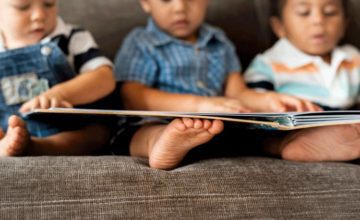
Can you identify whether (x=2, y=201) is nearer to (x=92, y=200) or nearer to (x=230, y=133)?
(x=92, y=200)

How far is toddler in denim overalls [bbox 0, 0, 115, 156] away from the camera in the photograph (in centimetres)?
111

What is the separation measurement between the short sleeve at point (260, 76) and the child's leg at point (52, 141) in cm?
41

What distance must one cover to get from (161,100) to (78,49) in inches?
8.8

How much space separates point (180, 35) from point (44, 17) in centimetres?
36

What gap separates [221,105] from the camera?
1.15 m

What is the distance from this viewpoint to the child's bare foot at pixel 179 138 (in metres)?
0.87

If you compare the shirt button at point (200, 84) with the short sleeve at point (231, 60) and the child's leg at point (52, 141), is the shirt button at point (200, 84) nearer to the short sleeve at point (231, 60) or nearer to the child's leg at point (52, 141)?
the short sleeve at point (231, 60)

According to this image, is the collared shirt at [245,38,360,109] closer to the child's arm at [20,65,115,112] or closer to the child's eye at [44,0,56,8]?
the child's arm at [20,65,115,112]

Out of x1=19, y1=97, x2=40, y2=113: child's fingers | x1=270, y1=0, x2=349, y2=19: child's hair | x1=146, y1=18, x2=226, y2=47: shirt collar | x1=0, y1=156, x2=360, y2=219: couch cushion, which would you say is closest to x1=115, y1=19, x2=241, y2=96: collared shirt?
x1=146, y1=18, x2=226, y2=47: shirt collar

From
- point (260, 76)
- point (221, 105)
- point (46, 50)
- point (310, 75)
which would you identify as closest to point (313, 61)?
point (310, 75)

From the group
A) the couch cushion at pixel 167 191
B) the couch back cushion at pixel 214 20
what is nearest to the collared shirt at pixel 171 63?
the couch back cushion at pixel 214 20

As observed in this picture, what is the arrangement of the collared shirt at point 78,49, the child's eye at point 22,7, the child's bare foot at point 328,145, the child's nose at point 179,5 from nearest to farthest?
the child's bare foot at point 328,145
the child's eye at point 22,7
the collared shirt at point 78,49
the child's nose at point 179,5

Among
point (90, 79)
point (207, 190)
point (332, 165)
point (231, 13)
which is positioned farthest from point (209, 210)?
point (231, 13)

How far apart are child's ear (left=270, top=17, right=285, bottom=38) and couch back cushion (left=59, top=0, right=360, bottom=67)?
6 cm
